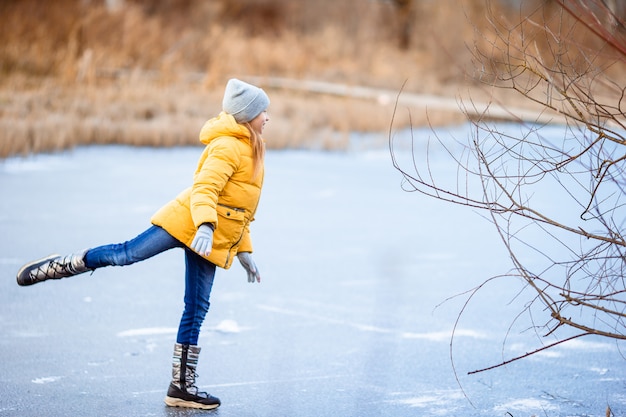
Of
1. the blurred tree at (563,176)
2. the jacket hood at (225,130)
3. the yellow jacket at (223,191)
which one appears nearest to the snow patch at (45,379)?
the yellow jacket at (223,191)

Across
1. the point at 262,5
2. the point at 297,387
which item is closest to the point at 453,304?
the point at 297,387

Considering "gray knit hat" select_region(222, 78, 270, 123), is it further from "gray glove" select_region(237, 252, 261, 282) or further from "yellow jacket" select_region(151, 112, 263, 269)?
"gray glove" select_region(237, 252, 261, 282)

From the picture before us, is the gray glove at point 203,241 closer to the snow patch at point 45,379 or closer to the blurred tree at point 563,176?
the blurred tree at point 563,176

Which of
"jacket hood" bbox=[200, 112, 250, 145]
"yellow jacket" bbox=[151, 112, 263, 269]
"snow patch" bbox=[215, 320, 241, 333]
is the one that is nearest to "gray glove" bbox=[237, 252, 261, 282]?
"yellow jacket" bbox=[151, 112, 263, 269]

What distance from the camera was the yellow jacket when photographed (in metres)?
3.64

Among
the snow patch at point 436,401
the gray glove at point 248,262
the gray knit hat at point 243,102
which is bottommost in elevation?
the snow patch at point 436,401

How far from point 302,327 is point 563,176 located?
6.58 meters

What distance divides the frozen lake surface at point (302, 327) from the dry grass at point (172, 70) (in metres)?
1.43

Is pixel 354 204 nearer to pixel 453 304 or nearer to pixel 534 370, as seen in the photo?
pixel 453 304

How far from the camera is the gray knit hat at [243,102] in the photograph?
3.81m

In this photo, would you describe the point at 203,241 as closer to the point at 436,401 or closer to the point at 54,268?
the point at 54,268

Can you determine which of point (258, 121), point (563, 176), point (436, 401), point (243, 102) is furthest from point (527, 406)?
point (563, 176)

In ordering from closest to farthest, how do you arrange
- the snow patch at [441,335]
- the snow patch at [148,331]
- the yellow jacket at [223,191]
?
1. the yellow jacket at [223,191]
2. the snow patch at [148,331]
3. the snow patch at [441,335]

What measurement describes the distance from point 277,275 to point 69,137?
20.7 feet
